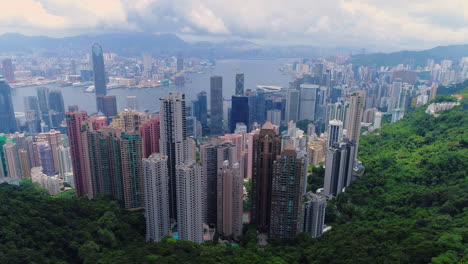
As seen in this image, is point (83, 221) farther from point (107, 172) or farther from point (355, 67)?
point (355, 67)

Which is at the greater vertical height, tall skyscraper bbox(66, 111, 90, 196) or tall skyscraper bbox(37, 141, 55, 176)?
tall skyscraper bbox(66, 111, 90, 196)

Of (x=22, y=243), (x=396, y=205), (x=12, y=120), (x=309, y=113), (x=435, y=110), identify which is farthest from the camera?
(x=309, y=113)

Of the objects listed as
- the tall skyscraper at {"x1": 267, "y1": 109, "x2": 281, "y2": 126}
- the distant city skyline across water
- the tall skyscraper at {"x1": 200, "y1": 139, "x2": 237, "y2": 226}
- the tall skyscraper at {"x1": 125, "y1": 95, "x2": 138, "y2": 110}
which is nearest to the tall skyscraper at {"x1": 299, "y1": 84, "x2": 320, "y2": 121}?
the tall skyscraper at {"x1": 267, "y1": 109, "x2": 281, "y2": 126}

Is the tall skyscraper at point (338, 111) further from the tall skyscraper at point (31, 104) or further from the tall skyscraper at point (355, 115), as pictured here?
the tall skyscraper at point (31, 104)

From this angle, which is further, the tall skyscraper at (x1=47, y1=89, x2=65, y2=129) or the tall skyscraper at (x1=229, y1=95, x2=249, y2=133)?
the tall skyscraper at (x1=47, y1=89, x2=65, y2=129)

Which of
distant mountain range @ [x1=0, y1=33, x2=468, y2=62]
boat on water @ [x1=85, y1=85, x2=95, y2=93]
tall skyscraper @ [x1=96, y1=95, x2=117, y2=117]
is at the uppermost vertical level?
distant mountain range @ [x1=0, y1=33, x2=468, y2=62]

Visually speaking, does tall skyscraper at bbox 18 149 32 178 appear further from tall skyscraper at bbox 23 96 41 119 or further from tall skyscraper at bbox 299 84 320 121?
tall skyscraper at bbox 299 84 320 121

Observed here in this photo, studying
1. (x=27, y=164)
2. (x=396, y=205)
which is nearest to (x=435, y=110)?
(x=396, y=205)

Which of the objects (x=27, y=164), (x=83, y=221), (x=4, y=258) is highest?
(x=4, y=258)
